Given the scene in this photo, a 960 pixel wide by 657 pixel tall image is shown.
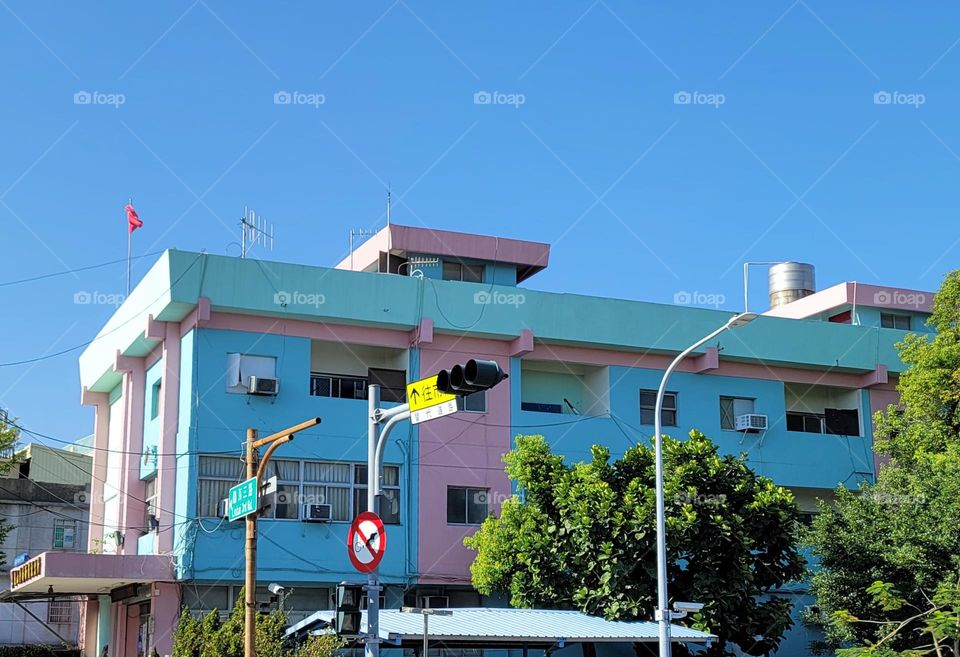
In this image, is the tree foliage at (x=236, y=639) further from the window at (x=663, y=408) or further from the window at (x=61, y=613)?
the window at (x=61, y=613)

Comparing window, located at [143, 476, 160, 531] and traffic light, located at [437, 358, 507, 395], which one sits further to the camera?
window, located at [143, 476, 160, 531]

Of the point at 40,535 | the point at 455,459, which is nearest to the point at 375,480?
the point at 455,459

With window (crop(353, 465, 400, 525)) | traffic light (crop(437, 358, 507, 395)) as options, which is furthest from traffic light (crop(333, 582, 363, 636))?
window (crop(353, 465, 400, 525))

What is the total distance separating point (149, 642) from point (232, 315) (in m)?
8.00

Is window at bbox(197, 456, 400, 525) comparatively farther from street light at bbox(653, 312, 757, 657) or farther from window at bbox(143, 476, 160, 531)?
street light at bbox(653, 312, 757, 657)

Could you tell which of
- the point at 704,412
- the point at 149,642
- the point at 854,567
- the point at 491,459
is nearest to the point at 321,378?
the point at 491,459

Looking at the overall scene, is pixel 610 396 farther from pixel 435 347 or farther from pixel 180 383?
pixel 180 383

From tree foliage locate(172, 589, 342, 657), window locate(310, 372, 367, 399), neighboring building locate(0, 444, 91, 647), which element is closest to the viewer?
tree foliage locate(172, 589, 342, 657)

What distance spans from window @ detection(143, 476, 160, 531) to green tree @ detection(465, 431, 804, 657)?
7.95 metres

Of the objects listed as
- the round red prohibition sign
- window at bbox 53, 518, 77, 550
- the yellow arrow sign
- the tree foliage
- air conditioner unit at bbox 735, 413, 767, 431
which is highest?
air conditioner unit at bbox 735, 413, 767, 431

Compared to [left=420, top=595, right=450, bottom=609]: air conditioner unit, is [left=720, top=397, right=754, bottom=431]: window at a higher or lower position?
higher

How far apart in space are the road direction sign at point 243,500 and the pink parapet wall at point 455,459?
12.8 meters

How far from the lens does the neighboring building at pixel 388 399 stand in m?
28.3

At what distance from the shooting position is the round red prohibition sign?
14477mm
